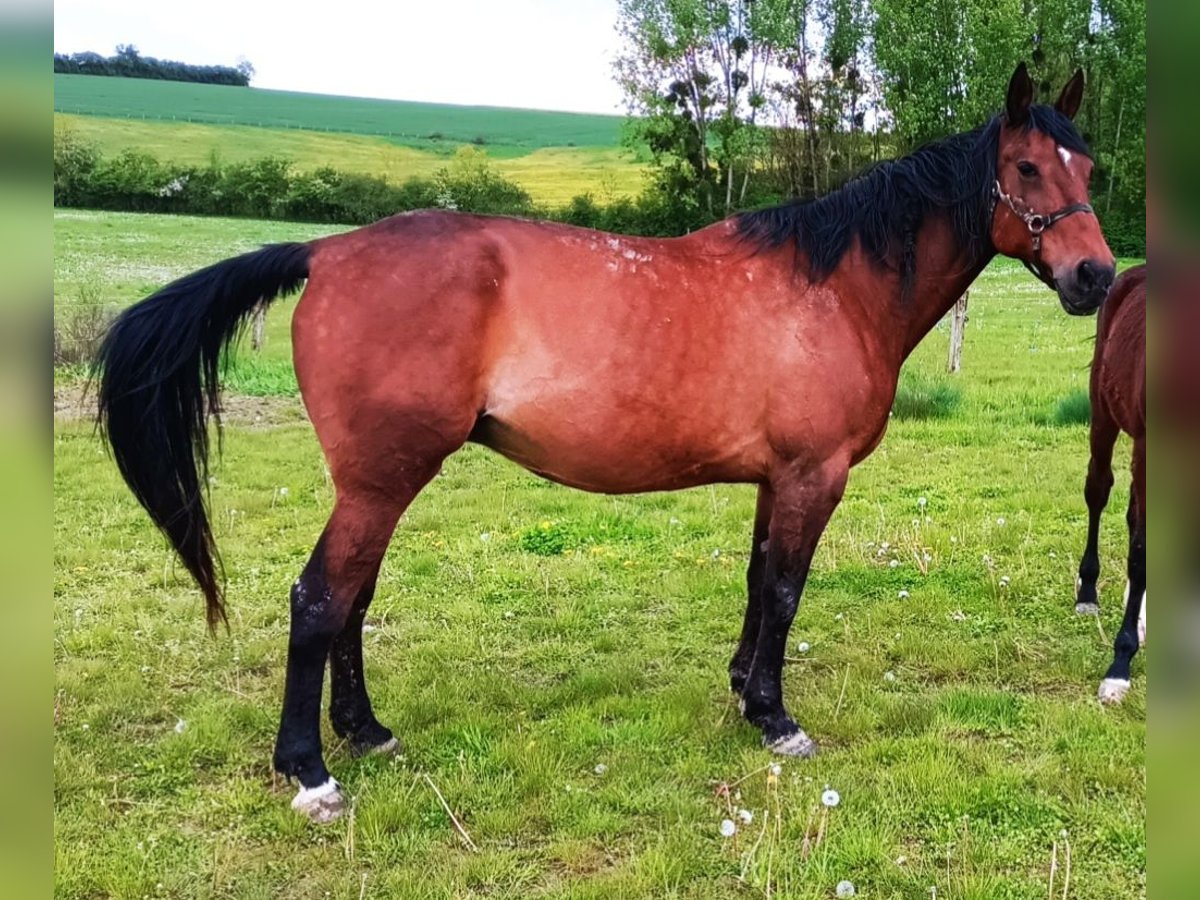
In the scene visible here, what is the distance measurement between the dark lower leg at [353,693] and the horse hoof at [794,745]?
5.40 ft

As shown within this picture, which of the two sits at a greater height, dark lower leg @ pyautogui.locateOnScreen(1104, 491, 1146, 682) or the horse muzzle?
the horse muzzle

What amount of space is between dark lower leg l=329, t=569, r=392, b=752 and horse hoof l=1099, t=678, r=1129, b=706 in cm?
330

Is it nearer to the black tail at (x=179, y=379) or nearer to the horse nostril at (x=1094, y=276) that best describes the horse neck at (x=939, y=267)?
the horse nostril at (x=1094, y=276)

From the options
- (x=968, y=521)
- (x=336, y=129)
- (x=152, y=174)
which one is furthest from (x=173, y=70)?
(x=968, y=521)

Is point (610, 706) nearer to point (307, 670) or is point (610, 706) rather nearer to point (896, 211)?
point (307, 670)

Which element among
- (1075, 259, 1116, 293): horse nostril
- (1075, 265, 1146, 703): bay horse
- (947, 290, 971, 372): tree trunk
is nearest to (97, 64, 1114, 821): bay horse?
(1075, 259, 1116, 293): horse nostril

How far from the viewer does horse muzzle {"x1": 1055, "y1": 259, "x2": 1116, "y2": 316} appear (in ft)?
11.2

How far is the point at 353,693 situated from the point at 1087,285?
3429 mm

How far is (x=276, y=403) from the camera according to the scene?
1119cm

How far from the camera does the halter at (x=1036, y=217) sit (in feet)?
11.5

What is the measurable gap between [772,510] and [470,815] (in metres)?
1.80

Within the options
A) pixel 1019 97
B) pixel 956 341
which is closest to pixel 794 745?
pixel 1019 97

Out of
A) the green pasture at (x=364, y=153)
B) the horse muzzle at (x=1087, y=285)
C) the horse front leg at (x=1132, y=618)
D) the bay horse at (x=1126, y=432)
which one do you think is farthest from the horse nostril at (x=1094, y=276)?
the green pasture at (x=364, y=153)

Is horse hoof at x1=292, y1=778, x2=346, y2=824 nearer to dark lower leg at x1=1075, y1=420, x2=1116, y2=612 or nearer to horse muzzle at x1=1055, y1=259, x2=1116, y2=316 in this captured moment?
horse muzzle at x1=1055, y1=259, x2=1116, y2=316
